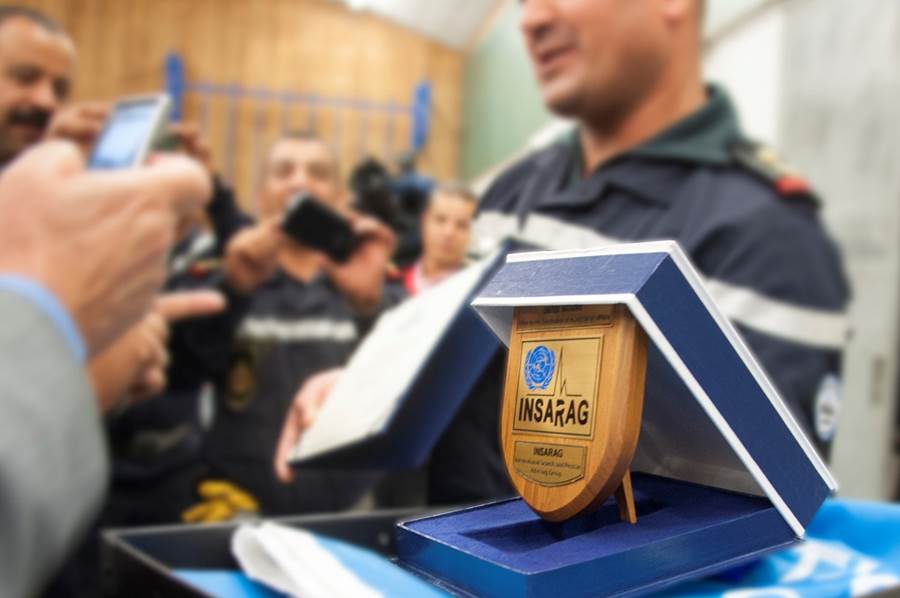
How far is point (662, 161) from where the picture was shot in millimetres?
783

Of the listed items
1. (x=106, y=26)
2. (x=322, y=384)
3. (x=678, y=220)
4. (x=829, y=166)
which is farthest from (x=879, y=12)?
(x=106, y=26)

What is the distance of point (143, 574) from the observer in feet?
1.55

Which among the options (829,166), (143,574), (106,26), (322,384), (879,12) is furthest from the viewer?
(106,26)

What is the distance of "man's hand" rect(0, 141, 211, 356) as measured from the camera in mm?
490

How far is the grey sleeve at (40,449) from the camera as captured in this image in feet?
1.16

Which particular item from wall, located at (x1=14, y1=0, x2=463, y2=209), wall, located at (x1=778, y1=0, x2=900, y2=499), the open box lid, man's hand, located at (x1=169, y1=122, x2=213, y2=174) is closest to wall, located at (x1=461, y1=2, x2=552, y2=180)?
wall, located at (x1=14, y1=0, x2=463, y2=209)

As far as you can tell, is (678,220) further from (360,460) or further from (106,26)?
(106,26)

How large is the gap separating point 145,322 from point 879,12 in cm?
166

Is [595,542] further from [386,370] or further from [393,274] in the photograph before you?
[393,274]

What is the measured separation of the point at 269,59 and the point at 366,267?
437 cm

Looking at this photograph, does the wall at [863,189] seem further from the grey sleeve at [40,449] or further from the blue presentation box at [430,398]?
the grey sleeve at [40,449]

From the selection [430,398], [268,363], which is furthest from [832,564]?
[268,363]

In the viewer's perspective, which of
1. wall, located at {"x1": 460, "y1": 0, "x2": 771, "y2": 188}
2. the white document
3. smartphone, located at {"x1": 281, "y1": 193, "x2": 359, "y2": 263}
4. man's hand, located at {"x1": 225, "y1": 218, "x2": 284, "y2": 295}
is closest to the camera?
the white document

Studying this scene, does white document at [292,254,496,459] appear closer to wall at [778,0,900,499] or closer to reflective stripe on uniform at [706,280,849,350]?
reflective stripe on uniform at [706,280,849,350]
